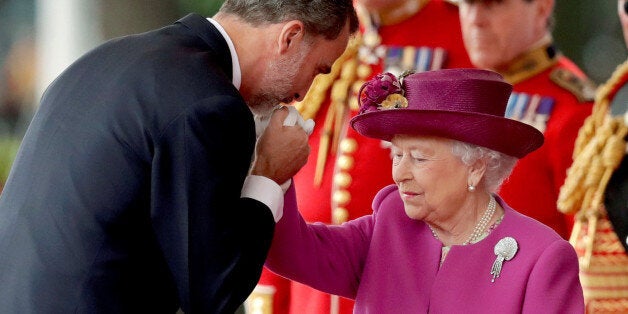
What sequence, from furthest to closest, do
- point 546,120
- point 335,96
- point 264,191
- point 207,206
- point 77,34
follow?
1. point 77,34
2. point 335,96
3. point 546,120
4. point 264,191
5. point 207,206

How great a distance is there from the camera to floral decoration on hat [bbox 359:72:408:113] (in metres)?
2.97

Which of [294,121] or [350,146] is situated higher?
[294,121]

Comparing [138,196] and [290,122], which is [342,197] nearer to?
[290,122]

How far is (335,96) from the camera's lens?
377 centimetres

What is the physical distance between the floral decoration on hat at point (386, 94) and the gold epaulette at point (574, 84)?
2.81 ft

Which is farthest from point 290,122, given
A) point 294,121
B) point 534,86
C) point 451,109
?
point 534,86

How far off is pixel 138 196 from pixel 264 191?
27 centimetres

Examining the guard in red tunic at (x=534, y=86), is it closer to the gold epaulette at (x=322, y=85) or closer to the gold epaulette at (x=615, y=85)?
the gold epaulette at (x=615, y=85)

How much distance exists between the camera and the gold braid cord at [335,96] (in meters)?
3.77

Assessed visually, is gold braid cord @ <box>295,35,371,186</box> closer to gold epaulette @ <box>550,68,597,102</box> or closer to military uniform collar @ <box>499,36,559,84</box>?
military uniform collar @ <box>499,36,559,84</box>

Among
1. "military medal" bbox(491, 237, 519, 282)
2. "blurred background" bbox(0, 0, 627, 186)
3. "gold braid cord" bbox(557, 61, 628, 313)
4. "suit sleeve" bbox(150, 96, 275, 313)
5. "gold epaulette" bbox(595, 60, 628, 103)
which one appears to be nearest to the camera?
"suit sleeve" bbox(150, 96, 275, 313)

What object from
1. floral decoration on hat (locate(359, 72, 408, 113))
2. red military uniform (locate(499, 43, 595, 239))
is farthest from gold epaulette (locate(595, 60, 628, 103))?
floral decoration on hat (locate(359, 72, 408, 113))

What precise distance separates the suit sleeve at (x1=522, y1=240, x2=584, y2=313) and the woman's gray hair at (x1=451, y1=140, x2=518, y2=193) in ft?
0.79

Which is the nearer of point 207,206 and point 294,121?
point 207,206
